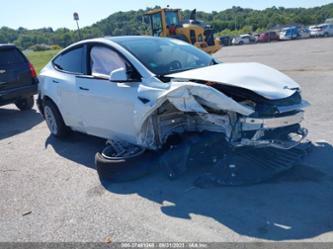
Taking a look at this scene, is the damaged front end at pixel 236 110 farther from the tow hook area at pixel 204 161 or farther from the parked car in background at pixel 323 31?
the parked car in background at pixel 323 31

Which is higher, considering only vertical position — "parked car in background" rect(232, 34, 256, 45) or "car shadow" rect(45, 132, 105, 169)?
"car shadow" rect(45, 132, 105, 169)

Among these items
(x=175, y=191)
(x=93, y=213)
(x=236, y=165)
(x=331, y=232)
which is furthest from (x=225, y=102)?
(x=93, y=213)

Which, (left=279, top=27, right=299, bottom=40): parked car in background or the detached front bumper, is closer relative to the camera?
the detached front bumper

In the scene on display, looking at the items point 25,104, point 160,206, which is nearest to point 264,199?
point 160,206

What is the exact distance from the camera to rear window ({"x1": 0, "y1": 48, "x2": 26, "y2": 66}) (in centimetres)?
898

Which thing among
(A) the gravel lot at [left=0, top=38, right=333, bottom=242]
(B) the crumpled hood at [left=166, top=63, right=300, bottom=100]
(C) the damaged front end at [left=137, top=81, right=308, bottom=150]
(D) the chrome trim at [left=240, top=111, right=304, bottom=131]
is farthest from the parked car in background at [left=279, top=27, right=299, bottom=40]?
(D) the chrome trim at [left=240, top=111, right=304, bottom=131]

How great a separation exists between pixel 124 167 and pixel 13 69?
235 inches

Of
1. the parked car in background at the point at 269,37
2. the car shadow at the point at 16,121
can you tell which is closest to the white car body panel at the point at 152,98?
the car shadow at the point at 16,121

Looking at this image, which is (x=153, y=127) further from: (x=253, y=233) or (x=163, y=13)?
(x=163, y=13)

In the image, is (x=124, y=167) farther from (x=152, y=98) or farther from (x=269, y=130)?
(x=269, y=130)

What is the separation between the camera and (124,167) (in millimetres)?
4426

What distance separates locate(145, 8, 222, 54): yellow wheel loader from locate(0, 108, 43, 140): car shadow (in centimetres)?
1182

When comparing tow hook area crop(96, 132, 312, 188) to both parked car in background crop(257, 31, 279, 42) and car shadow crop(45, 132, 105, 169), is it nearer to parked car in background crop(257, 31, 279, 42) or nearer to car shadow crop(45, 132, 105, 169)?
car shadow crop(45, 132, 105, 169)

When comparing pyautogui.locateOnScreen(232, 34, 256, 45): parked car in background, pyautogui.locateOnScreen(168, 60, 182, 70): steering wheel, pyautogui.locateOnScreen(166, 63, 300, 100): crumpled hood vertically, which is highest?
pyautogui.locateOnScreen(168, 60, 182, 70): steering wheel
